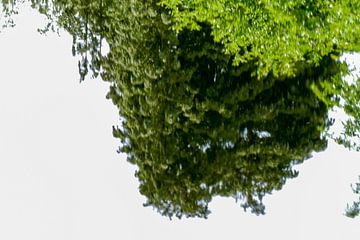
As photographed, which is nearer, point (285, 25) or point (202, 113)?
point (285, 25)

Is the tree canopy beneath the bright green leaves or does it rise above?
above

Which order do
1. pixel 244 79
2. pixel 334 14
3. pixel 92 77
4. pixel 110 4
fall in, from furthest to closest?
pixel 92 77
pixel 110 4
pixel 244 79
pixel 334 14

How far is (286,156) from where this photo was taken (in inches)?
1303

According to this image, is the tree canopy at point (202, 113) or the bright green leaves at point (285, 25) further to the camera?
the tree canopy at point (202, 113)

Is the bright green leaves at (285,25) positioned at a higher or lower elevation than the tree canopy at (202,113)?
lower

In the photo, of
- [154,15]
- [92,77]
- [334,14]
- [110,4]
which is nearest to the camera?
[334,14]

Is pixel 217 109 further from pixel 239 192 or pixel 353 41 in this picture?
pixel 353 41

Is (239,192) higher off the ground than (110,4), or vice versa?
(110,4)

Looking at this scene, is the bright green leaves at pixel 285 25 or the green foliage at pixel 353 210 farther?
the green foliage at pixel 353 210

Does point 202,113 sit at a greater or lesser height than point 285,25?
greater

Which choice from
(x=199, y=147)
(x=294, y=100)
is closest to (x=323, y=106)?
(x=294, y=100)

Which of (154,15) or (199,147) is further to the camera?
(199,147)

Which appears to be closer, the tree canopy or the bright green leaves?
the bright green leaves

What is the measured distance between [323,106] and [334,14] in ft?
44.6
